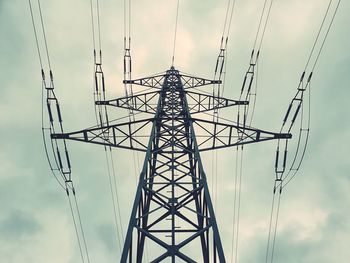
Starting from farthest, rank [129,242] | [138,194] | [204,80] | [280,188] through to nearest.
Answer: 1. [204,80]
2. [280,188]
3. [138,194]
4. [129,242]

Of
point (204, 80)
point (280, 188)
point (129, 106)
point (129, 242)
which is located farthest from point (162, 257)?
point (204, 80)

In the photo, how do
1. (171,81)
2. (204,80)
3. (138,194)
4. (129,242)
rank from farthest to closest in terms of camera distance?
(204,80)
(171,81)
(138,194)
(129,242)

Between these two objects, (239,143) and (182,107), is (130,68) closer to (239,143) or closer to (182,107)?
(182,107)

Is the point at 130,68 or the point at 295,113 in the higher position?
the point at 130,68

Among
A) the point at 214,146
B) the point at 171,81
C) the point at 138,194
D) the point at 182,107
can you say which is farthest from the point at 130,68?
the point at 138,194

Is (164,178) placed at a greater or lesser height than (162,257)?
greater

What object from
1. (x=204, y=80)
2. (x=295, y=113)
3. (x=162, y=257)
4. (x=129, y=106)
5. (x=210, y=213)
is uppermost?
(x=204, y=80)

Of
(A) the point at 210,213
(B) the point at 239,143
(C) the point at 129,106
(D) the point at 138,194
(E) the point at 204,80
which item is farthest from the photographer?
(E) the point at 204,80

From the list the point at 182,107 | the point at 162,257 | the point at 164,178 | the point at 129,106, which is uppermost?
the point at 129,106

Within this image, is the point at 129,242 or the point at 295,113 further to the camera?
the point at 295,113

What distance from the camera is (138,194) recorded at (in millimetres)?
11312

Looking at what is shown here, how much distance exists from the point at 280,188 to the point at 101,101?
9038mm

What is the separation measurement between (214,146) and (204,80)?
387 inches

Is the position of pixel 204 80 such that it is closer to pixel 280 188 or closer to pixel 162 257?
pixel 280 188
